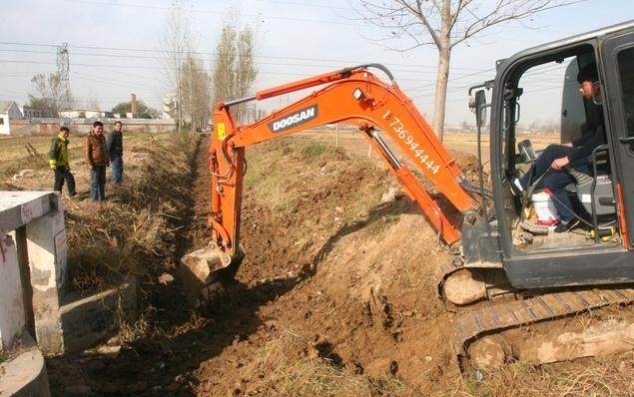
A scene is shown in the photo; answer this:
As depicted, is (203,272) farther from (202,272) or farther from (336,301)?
(336,301)

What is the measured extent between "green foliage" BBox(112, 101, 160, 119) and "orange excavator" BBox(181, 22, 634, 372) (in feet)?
294

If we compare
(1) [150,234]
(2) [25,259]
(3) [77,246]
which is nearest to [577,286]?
(2) [25,259]

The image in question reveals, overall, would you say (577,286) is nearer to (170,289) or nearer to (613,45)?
(613,45)

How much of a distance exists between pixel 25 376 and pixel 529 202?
4.04 m

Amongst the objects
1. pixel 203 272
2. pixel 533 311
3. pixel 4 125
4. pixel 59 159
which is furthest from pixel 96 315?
pixel 4 125

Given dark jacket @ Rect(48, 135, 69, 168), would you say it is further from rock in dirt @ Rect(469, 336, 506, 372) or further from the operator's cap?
the operator's cap

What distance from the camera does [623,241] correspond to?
13.9 feet

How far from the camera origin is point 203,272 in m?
7.13

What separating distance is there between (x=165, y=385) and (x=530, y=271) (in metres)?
3.35

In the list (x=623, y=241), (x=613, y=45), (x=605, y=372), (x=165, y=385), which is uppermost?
(x=613, y=45)

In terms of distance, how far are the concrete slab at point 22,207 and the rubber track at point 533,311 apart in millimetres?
3747

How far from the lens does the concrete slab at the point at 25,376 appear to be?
339 cm

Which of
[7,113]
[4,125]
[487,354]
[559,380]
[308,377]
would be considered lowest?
[308,377]

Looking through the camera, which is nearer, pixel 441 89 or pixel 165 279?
pixel 165 279
